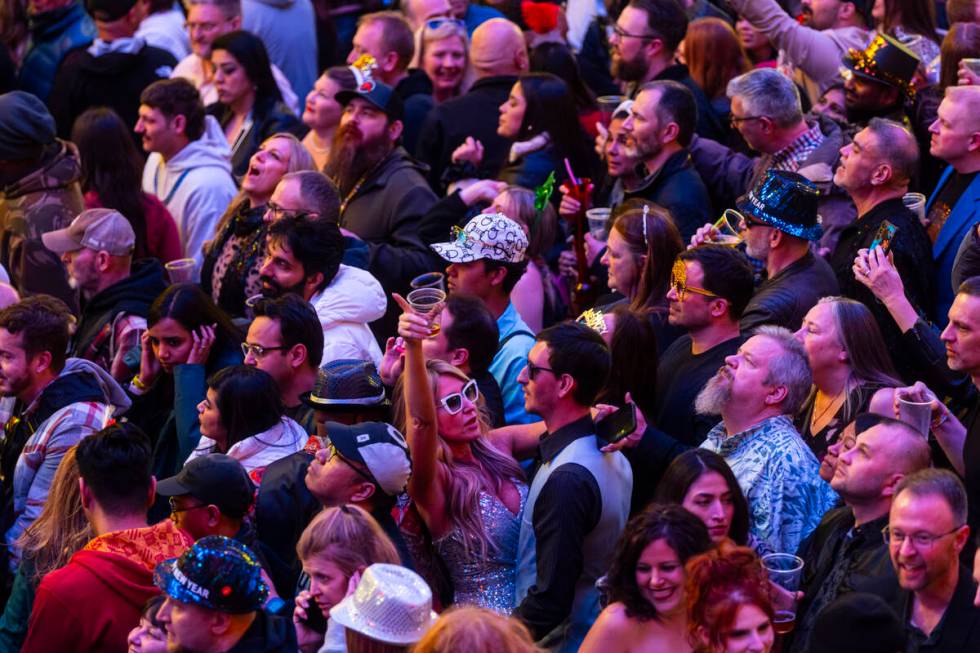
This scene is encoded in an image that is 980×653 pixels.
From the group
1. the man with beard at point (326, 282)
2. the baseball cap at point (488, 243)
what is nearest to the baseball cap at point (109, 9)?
the man with beard at point (326, 282)

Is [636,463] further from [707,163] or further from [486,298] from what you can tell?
[707,163]

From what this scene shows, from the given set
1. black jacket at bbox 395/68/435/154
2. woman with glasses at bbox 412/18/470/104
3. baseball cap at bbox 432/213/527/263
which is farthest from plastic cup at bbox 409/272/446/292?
woman with glasses at bbox 412/18/470/104

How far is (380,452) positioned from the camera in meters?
5.29

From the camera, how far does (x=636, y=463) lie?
19.5 ft

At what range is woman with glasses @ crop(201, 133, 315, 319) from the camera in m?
7.66

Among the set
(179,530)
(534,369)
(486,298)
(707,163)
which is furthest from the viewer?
(707,163)

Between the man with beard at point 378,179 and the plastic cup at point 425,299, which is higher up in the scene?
the plastic cup at point 425,299

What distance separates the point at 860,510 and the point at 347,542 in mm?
1661

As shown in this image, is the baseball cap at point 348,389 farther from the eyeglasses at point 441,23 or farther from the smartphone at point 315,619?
the eyeglasses at point 441,23

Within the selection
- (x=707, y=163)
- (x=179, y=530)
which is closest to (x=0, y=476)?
(x=179, y=530)

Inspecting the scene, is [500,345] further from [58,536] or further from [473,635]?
[473,635]

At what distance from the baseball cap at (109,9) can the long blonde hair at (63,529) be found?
16.9 ft

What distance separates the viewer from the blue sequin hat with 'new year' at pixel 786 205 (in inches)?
273

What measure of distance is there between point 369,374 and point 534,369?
0.64m
